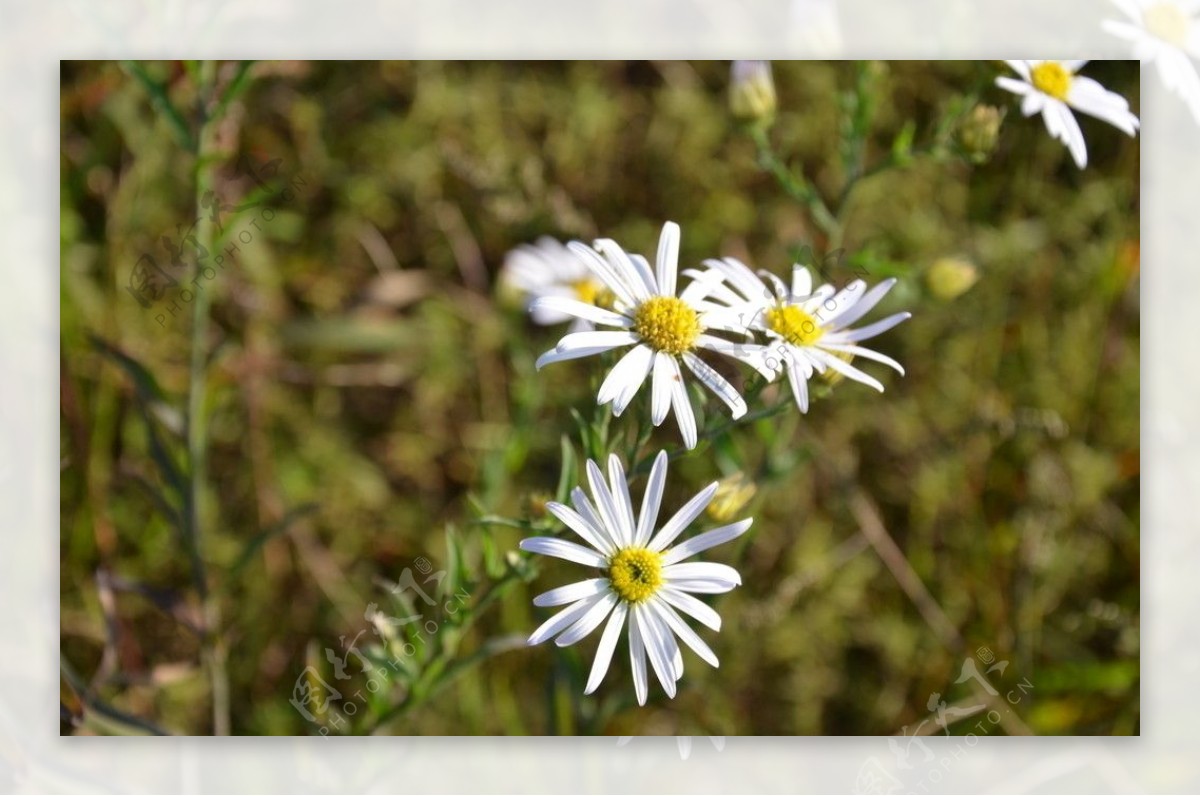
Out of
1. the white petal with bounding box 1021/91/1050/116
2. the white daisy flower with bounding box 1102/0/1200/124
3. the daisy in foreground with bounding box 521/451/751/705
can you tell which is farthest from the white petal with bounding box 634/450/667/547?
the white daisy flower with bounding box 1102/0/1200/124

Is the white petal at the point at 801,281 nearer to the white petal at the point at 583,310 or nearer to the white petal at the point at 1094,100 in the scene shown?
the white petal at the point at 583,310

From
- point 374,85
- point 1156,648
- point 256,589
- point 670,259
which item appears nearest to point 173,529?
point 256,589

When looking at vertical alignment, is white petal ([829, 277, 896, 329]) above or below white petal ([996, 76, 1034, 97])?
below

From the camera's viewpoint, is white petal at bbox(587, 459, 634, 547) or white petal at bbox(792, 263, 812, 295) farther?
white petal at bbox(792, 263, 812, 295)

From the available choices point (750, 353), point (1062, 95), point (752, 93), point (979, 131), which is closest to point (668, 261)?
point (750, 353)

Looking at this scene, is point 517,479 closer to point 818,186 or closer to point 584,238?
point 584,238

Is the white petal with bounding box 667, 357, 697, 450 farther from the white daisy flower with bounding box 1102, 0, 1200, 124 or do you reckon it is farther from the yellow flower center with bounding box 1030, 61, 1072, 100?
the white daisy flower with bounding box 1102, 0, 1200, 124

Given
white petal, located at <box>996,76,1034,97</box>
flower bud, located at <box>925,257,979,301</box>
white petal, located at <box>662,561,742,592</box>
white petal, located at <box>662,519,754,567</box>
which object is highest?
white petal, located at <box>996,76,1034,97</box>
